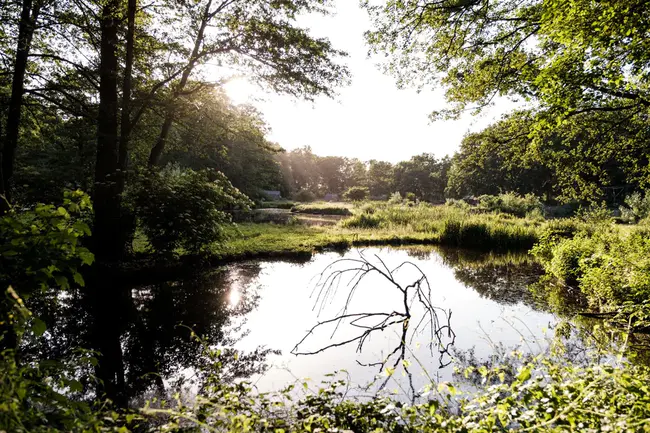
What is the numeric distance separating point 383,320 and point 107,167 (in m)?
8.88

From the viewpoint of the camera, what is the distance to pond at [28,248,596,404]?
4602 mm

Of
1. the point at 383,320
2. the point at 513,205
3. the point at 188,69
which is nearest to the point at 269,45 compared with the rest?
the point at 188,69

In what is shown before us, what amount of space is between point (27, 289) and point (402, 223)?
19.9 meters

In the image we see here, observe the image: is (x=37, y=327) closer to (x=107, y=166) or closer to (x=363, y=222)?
(x=107, y=166)

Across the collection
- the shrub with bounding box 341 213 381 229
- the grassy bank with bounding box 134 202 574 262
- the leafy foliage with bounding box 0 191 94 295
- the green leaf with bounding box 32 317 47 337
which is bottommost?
the grassy bank with bounding box 134 202 574 262

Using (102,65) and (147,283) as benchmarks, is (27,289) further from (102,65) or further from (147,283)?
(102,65)

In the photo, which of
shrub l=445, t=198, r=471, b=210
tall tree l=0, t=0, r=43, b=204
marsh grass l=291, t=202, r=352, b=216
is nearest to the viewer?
tall tree l=0, t=0, r=43, b=204

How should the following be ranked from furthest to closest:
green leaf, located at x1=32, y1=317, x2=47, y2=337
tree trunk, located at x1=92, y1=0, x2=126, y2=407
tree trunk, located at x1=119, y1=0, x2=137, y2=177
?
tree trunk, located at x1=119, y1=0, x2=137, y2=177, tree trunk, located at x1=92, y1=0, x2=126, y2=407, green leaf, located at x1=32, y1=317, x2=47, y2=337

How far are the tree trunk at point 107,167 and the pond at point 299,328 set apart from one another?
199cm

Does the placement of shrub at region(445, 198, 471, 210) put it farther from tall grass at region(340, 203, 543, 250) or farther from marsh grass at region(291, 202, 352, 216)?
marsh grass at region(291, 202, 352, 216)

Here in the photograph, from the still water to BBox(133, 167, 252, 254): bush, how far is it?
1511 mm

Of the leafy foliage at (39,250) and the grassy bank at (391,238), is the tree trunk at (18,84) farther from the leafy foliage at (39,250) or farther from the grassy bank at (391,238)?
the leafy foliage at (39,250)

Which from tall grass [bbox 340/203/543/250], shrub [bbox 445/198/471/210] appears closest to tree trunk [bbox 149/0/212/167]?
tall grass [bbox 340/203/543/250]

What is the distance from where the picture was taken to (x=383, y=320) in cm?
593
